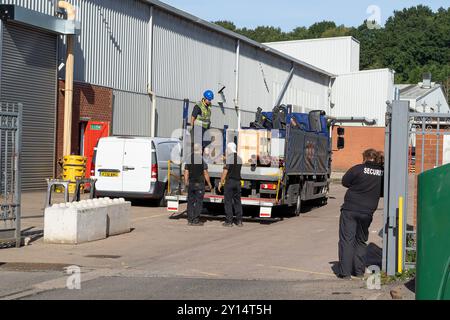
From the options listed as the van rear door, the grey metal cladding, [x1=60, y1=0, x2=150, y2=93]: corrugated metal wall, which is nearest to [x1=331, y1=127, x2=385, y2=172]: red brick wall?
[x1=60, y1=0, x2=150, y2=93]: corrugated metal wall

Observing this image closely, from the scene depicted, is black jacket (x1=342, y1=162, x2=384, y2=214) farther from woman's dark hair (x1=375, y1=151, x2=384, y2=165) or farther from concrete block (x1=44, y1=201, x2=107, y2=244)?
concrete block (x1=44, y1=201, x2=107, y2=244)

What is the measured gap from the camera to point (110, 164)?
21156 millimetres

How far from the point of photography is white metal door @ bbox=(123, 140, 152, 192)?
2103cm

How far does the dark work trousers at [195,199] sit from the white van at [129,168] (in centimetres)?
391

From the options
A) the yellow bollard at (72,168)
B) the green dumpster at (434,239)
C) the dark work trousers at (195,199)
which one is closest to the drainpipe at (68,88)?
the yellow bollard at (72,168)

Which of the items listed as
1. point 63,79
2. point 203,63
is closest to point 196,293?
point 63,79

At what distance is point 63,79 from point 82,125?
7.53 ft

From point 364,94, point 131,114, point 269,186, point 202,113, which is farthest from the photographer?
point 364,94

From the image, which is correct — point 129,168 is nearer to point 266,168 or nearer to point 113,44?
point 266,168

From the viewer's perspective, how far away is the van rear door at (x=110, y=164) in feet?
69.3

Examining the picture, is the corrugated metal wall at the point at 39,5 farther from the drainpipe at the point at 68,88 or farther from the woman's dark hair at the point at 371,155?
the woman's dark hair at the point at 371,155

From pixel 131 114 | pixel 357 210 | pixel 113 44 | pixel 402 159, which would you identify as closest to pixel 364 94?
pixel 131 114

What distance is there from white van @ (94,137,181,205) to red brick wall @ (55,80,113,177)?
5.66 m

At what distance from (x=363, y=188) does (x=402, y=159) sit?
671mm
